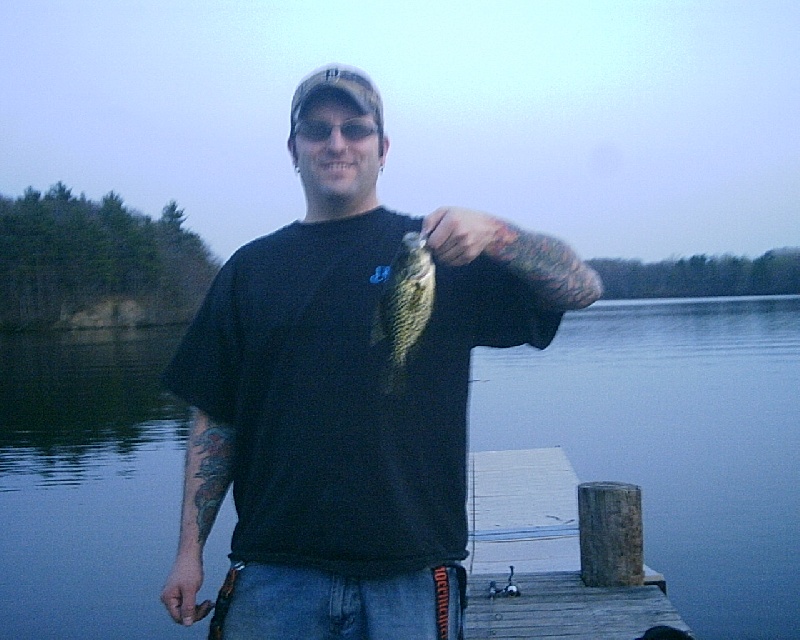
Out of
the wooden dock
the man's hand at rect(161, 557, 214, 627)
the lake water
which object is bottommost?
the lake water

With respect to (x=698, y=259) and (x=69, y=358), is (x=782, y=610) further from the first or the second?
(x=698, y=259)

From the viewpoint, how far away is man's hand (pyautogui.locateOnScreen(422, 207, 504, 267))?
90.9 inches

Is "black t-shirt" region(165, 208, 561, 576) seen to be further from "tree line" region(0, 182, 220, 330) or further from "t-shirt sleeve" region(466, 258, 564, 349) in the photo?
"tree line" region(0, 182, 220, 330)

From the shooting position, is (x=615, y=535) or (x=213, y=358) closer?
(x=213, y=358)

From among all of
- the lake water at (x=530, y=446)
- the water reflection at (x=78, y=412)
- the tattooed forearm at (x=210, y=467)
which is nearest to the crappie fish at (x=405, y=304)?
the tattooed forearm at (x=210, y=467)

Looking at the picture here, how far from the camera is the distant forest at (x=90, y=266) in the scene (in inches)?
2493

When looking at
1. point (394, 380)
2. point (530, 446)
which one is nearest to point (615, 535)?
point (394, 380)

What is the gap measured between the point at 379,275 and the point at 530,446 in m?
Answer: 17.6

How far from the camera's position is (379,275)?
2525 millimetres

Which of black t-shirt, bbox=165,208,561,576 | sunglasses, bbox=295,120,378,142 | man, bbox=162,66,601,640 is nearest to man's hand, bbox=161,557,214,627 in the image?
man, bbox=162,66,601,640

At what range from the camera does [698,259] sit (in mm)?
89062

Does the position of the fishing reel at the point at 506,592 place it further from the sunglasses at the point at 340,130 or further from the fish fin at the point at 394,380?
the sunglasses at the point at 340,130

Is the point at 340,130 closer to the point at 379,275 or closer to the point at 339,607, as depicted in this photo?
the point at 379,275

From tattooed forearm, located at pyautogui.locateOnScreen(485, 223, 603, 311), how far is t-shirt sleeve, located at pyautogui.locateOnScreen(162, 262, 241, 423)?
75 centimetres
